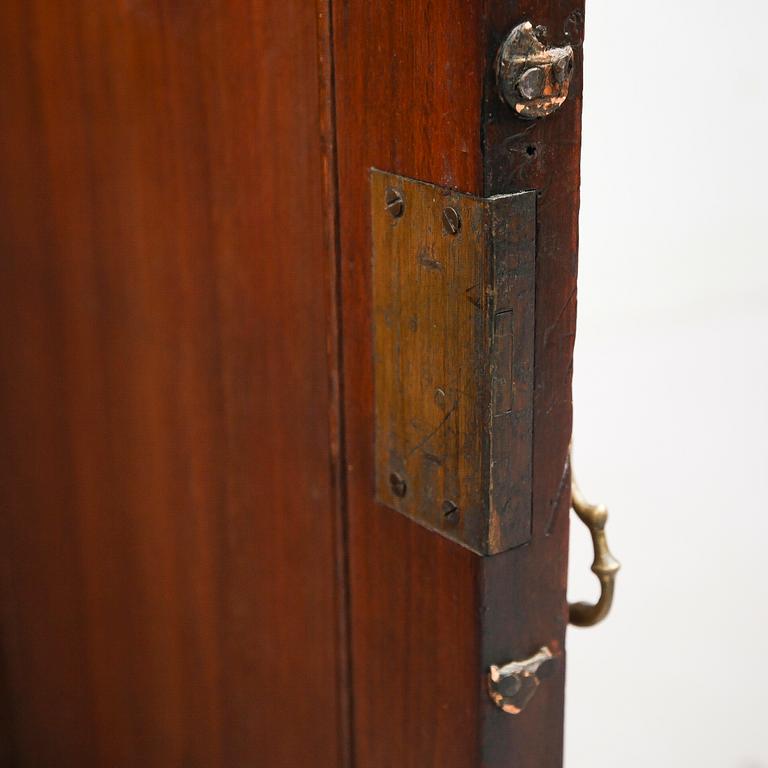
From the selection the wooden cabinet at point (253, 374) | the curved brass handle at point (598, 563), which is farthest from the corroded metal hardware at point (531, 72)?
the curved brass handle at point (598, 563)

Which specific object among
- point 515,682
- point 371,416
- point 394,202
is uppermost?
point 394,202

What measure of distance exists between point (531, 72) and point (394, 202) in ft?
0.29

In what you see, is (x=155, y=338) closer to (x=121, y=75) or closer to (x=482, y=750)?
(x=121, y=75)

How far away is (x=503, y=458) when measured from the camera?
598 millimetres

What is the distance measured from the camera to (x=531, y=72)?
1.81 feet

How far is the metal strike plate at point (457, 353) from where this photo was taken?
1.88 ft

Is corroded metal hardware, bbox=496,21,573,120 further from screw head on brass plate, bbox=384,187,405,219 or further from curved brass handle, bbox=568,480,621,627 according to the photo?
curved brass handle, bbox=568,480,621,627

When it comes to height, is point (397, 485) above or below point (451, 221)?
below

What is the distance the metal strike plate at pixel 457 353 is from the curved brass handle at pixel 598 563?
103 mm

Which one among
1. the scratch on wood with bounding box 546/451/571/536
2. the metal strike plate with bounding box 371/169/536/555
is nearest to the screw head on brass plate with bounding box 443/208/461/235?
the metal strike plate with bounding box 371/169/536/555

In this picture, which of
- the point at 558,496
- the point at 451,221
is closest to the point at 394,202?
the point at 451,221

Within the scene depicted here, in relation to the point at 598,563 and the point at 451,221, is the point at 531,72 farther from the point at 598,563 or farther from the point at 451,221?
the point at 598,563

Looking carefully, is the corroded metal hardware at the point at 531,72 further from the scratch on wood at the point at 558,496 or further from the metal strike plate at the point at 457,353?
the scratch on wood at the point at 558,496

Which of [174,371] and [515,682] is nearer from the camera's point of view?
[515,682]
